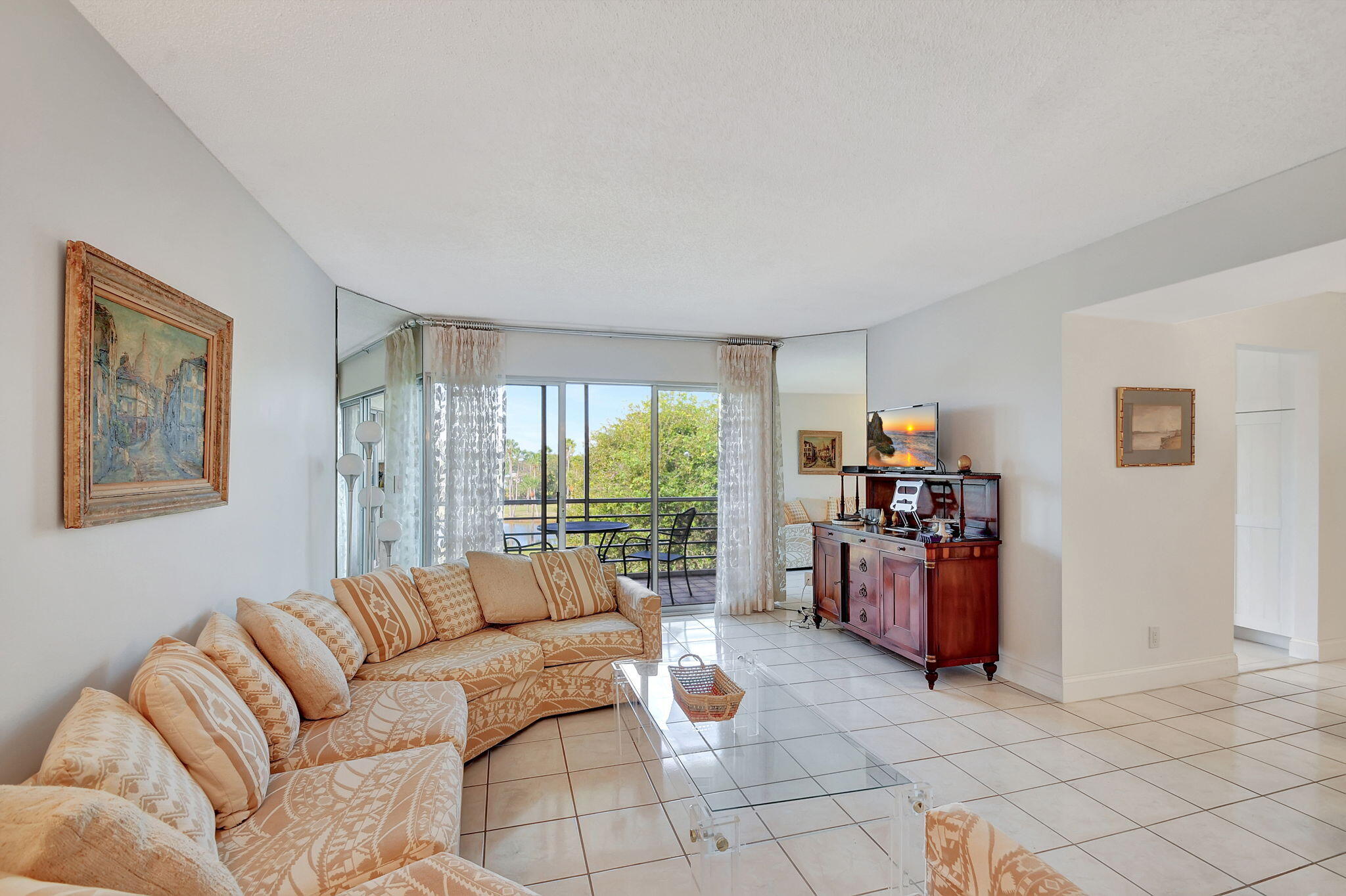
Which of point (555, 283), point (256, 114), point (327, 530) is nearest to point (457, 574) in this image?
point (327, 530)

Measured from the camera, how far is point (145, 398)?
2004 millimetres

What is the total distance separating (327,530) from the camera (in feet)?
13.6

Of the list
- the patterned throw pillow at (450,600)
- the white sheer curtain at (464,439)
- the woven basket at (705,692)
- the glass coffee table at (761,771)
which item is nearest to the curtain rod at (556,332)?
the white sheer curtain at (464,439)

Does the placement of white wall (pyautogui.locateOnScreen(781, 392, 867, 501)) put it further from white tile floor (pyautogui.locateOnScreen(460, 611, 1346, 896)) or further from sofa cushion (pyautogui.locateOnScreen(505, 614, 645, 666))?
sofa cushion (pyautogui.locateOnScreen(505, 614, 645, 666))

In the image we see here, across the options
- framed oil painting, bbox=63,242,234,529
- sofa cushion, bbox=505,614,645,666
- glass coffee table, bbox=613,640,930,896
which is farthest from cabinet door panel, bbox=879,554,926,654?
framed oil painting, bbox=63,242,234,529

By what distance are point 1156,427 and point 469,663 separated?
13.7 ft

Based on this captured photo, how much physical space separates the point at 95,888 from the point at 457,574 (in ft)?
9.29

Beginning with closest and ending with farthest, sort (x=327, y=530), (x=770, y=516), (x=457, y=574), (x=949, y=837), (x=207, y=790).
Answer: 1. (x=949, y=837)
2. (x=207, y=790)
3. (x=457, y=574)
4. (x=327, y=530)
5. (x=770, y=516)

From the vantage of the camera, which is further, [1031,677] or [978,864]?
[1031,677]

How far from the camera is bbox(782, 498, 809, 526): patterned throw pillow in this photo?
8.52m

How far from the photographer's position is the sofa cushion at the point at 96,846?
99 centimetres

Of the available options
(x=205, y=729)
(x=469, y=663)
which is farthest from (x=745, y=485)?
(x=205, y=729)

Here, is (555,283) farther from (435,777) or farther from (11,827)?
(11,827)

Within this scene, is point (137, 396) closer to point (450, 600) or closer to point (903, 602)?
point (450, 600)
